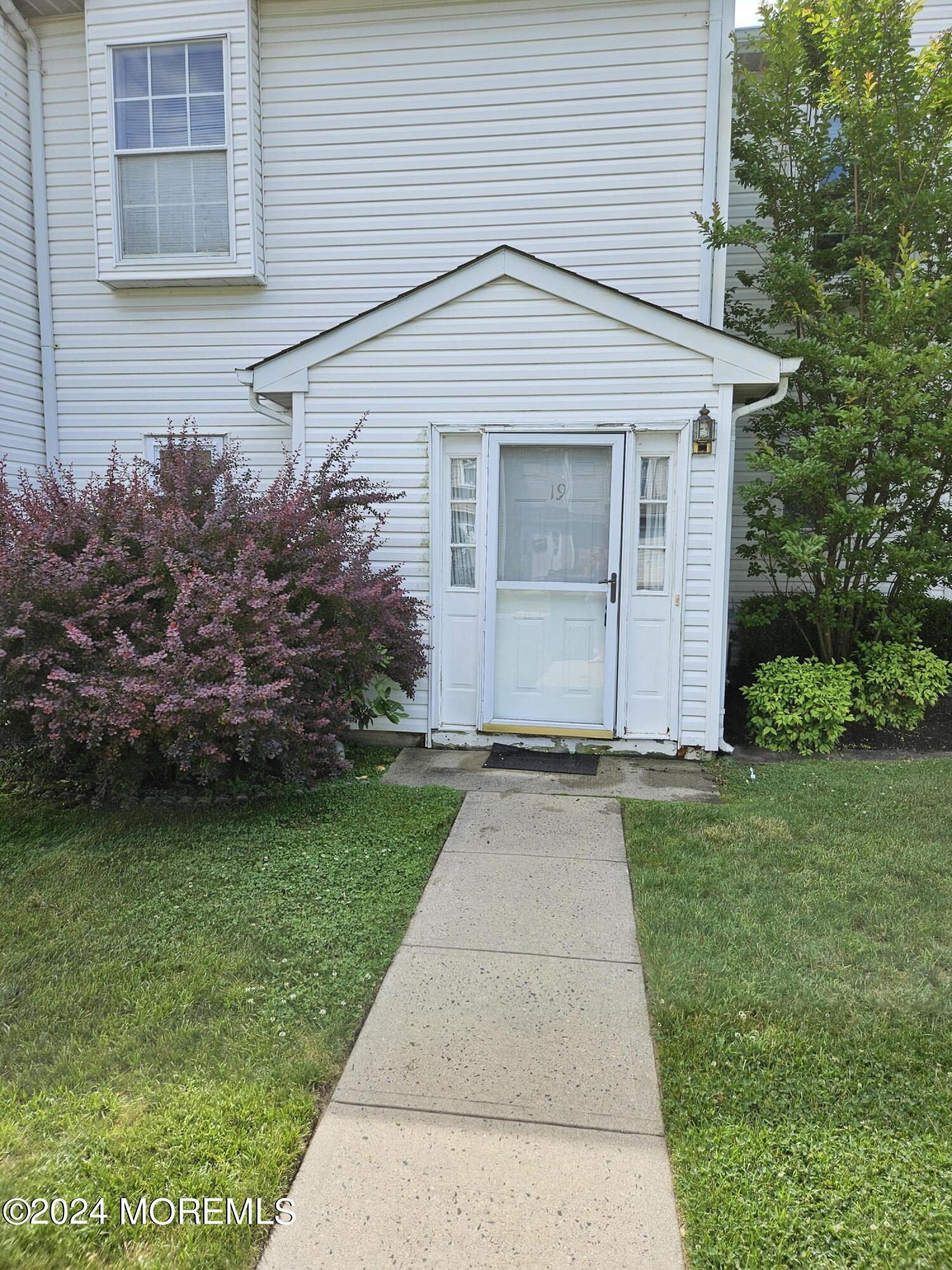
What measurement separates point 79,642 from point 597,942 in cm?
287

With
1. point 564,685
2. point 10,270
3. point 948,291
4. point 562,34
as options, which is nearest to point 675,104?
point 562,34

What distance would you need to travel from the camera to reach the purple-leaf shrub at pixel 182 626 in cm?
418

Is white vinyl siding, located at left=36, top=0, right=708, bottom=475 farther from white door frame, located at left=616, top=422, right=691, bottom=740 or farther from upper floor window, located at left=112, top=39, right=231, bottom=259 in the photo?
white door frame, located at left=616, top=422, right=691, bottom=740

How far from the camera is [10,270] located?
24.4ft

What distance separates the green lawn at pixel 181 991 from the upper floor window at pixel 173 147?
16.8ft

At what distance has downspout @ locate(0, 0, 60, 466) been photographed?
7461 millimetres

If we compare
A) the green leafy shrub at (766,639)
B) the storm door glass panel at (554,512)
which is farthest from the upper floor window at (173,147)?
the green leafy shrub at (766,639)

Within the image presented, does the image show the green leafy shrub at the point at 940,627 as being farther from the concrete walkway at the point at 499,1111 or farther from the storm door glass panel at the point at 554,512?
the concrete walkway at the point at 499,1111

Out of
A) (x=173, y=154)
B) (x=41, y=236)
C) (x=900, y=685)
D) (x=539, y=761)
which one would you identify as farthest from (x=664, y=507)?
(x=41, y=236)

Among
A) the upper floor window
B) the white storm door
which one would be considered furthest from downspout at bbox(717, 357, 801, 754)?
the upper floor window

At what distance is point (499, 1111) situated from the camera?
2.44 metres

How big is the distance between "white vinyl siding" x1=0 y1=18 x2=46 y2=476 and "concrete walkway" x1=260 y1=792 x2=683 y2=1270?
6.17m

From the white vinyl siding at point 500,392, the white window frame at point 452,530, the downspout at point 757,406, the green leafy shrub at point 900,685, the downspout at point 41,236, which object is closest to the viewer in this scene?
the downspout at point 757,406

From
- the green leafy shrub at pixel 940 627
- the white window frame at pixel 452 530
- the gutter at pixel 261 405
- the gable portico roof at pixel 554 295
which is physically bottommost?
the green leafy shrub at pixel 940 627
